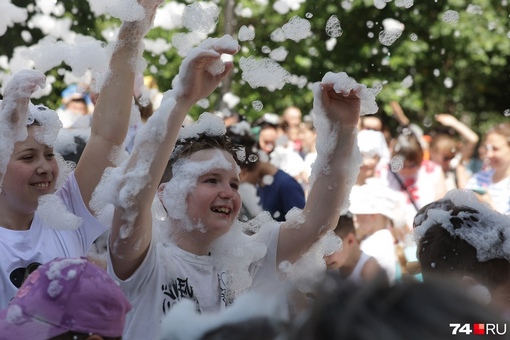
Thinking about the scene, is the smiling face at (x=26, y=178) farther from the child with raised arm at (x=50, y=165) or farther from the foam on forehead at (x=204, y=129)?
the foam on forehead at (x=204, y=129)

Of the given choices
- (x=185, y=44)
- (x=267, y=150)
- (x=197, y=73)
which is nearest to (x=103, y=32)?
(x=267, y=150)

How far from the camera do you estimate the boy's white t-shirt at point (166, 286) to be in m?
2.67

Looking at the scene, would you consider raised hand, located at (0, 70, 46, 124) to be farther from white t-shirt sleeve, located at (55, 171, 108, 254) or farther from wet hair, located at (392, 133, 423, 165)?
wet hair, located at (392, 133, 423, 165)

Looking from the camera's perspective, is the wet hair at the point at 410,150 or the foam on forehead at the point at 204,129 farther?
the wet hair at the point at 410,150

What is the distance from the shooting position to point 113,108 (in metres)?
3.05

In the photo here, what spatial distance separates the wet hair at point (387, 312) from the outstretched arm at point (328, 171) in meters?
1.79

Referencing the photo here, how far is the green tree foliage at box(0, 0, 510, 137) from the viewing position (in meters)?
8.02

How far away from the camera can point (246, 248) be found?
2.98 m

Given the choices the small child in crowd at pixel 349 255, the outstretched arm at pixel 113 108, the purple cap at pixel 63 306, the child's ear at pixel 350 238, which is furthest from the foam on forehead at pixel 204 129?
the child's ear at pixel 350 238

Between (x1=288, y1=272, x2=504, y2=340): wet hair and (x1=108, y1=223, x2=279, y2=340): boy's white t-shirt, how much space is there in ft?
5.16

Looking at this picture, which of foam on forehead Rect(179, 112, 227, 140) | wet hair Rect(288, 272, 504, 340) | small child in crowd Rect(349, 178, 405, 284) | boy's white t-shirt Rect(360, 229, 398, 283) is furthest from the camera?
small child in crowd Rect(349, 178, 405, 284)

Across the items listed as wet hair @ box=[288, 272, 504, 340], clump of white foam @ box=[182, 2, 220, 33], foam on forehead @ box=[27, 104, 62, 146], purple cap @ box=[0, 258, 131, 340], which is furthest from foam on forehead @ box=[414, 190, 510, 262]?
wet hair @ box=[288, 272, 504, 340]

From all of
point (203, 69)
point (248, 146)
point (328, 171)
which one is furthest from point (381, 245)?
point (203, 69)

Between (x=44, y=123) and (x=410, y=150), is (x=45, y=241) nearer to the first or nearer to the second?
(x=44, y=123)
